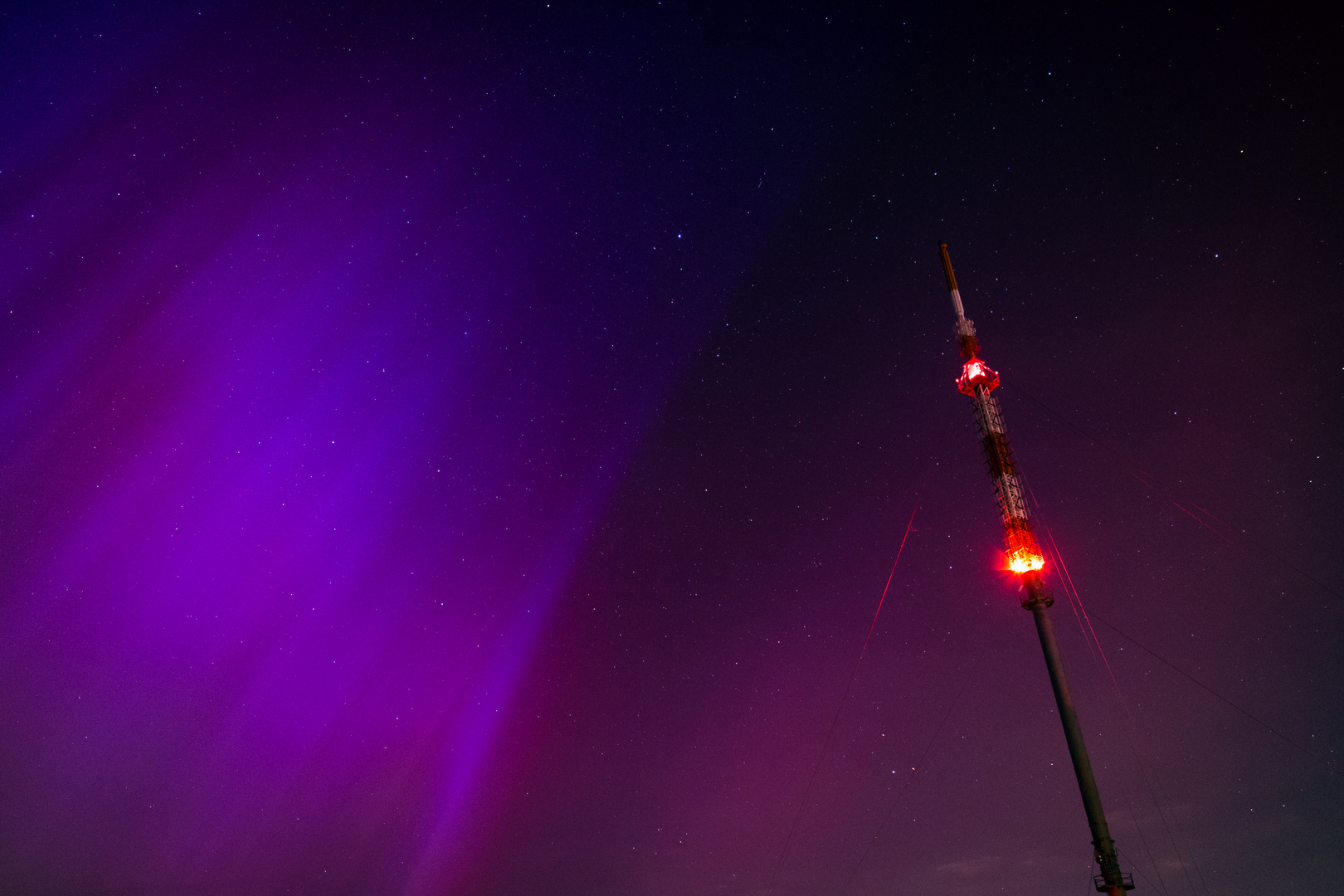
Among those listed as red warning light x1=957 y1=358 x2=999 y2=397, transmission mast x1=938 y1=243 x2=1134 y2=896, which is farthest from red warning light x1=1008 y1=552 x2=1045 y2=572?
red warning light x1=957 y1=358 x2=999 y2=397

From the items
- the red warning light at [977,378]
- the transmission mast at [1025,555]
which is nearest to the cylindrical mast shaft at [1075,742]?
the transmission mast at [1025,555]

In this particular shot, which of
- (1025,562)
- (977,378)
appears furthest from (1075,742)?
(977,378)

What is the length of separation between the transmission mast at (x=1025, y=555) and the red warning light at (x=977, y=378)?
1.6 inches

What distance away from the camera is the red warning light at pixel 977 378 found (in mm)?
40969

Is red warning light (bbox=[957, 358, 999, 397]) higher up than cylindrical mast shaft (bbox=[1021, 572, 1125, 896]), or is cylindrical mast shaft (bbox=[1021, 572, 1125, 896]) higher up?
red warning light (bbox=[957, 358, 999, 397])

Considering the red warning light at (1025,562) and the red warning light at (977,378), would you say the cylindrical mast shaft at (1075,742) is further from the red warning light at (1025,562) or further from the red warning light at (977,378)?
the red warning light at (977,378)

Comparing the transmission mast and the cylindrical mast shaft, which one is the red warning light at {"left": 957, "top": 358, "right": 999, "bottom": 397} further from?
the cylindrical mast shaft

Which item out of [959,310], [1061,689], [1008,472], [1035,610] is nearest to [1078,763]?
[1061,689]

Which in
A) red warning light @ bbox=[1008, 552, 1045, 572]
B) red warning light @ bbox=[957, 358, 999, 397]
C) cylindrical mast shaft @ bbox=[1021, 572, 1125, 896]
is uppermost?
red warning light @ bbox=[957, 358, 999, 397]

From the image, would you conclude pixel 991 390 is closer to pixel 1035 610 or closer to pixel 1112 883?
pixel 1035 610

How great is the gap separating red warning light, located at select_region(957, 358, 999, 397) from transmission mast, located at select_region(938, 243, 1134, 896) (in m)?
0.04

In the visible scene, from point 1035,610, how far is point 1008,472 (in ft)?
21.1

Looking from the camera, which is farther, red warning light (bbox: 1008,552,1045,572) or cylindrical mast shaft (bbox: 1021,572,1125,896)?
red warning light (bbox: 1008,552,1045,572)

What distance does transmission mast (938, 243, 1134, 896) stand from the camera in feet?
113
